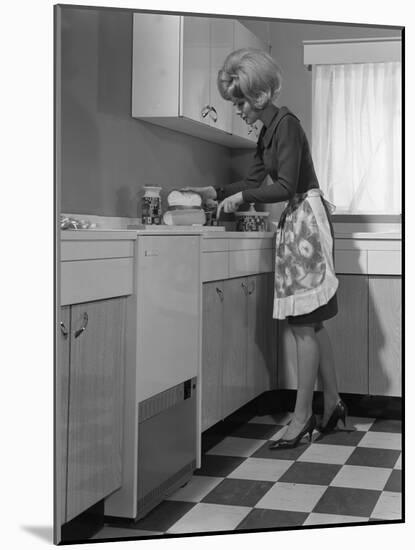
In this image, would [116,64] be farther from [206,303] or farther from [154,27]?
[206,303]

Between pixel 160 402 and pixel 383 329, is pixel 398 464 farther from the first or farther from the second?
pixel 160 402

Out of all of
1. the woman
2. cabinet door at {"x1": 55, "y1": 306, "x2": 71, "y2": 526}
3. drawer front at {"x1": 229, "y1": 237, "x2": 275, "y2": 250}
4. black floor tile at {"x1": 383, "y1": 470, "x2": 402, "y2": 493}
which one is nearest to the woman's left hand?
the woman

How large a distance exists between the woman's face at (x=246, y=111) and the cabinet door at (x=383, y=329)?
0.72m

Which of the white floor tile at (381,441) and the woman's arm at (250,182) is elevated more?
the woman's arm at (250,182)

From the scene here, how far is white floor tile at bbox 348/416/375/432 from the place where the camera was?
3268mm

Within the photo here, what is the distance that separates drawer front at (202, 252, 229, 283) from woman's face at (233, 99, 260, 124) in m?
0.46

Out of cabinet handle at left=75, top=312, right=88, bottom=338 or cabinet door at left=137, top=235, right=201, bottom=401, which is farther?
cabinet door at left=137, top=235, right=201, bottom=401

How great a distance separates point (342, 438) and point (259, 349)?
17.3 inches

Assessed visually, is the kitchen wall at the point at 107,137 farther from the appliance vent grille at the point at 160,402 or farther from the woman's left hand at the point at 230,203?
the appliance vent grille at the point at 160,402

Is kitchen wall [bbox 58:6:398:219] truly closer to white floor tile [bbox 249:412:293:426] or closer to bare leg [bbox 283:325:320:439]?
bare leg [bbox 283:325:320:439]

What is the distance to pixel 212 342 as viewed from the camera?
10.3 ft

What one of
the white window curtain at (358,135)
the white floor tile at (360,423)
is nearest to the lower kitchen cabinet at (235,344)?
the white floor tile at (360,423)

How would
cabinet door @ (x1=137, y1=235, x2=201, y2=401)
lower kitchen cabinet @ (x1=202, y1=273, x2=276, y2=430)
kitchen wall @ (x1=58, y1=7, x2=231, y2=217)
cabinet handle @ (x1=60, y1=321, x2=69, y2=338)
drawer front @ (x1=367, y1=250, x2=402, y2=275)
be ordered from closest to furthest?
cabinet handle @ (x1=60, y1=321, x2=69, y2=338), kitchen wall @ (x1=58, y1=7, x2=231, y2=217), cabinet door @ (x1=137, y1=235, x2=201, y2=401), lower kitchen cabinet @ (x1=202, y1=273, x2=276, y2=430), drawer front @ (x1=367, y1=250, x2=402, y2=275)

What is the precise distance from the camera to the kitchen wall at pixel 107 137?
111 inches
